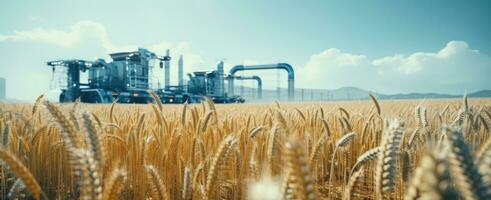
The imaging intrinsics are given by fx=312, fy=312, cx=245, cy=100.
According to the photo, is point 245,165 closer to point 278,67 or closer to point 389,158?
point 389,158

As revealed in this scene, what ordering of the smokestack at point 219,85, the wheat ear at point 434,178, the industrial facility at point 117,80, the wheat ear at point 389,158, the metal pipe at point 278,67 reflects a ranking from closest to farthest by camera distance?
the wheat ear at point 434,178
the wheat ear at point 389,158
the industrial facility at point 117,80
the smokestack at point 219,85
the metal pipe at point 278,67

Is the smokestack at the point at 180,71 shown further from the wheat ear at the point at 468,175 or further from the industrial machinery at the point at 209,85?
the wheat ear at the point at 468,175

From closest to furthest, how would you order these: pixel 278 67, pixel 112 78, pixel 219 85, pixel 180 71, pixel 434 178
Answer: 1. pixel 434 178
2. pixel 112 78
3. pixel 219 85
4. pixel 180 71
5. pixel 278 67

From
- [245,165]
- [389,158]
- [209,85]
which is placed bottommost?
[245,165]

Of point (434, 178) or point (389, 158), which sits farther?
point (389, 158)

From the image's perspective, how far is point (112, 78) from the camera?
64.3 ft

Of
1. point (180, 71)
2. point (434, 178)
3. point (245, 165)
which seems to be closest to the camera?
point (434, 178)

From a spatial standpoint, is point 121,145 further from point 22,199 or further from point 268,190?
point 268,190

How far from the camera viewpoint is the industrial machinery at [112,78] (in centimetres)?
1825

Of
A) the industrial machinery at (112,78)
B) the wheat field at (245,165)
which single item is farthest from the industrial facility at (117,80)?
the wheat field at (245,165)

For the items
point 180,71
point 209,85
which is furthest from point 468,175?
point 180,71

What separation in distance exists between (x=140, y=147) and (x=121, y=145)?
0.35 m

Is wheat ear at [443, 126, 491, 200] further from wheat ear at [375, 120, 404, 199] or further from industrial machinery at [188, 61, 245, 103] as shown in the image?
industrial machinery at [188, 61, 245, 103]

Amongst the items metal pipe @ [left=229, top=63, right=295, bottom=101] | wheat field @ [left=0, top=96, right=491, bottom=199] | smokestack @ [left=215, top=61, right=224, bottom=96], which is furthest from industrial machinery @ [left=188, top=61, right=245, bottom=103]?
wheat field @ [left=0, top=96, right=491, bottom=199]
